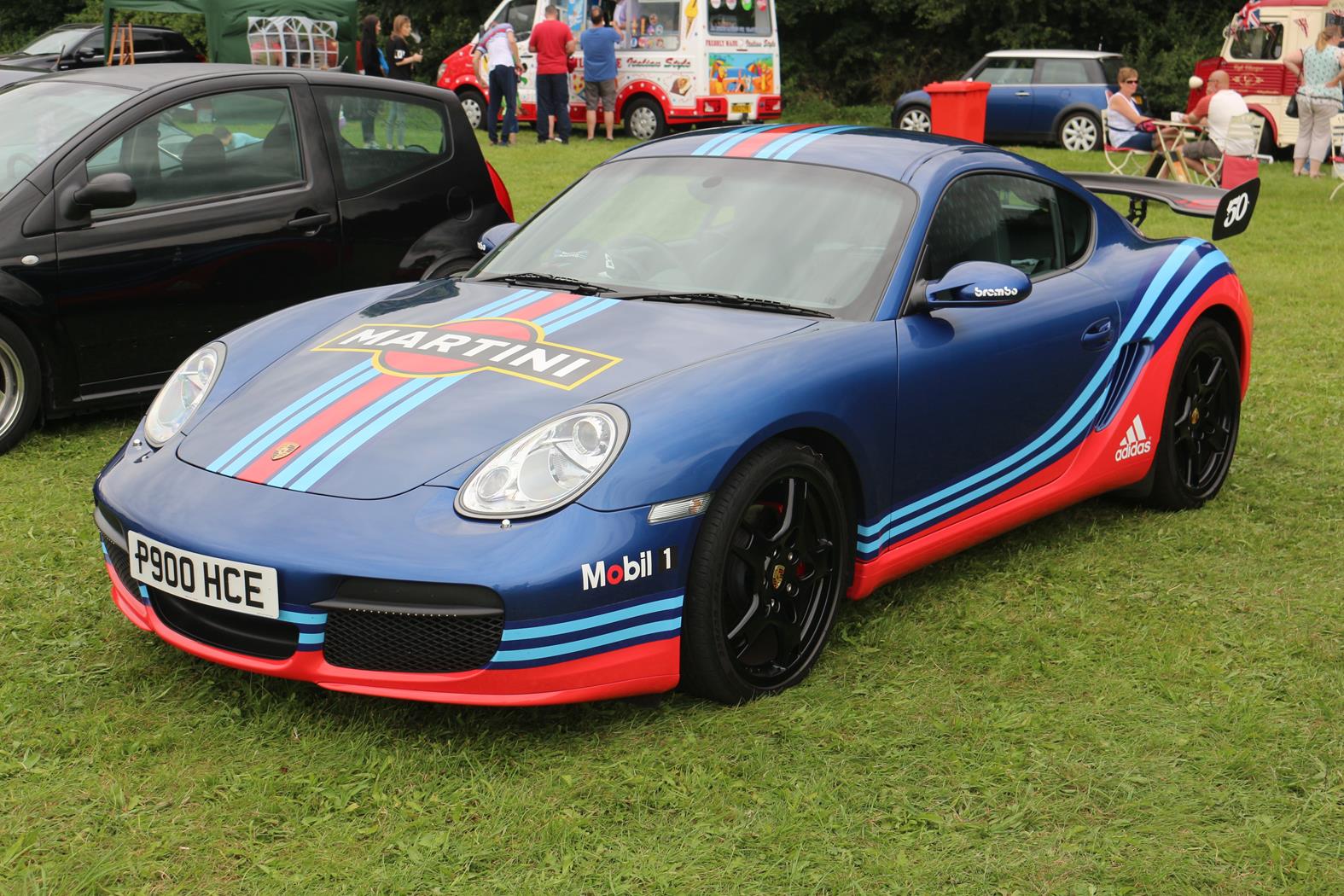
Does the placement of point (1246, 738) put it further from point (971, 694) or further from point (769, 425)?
point (769, 425)

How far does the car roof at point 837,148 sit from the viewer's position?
4465 millimetres

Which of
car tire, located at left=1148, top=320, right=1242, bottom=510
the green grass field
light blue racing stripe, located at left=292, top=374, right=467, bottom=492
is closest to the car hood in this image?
light blue racing stripe, located at left=292, top=374, right=467, bottom=492

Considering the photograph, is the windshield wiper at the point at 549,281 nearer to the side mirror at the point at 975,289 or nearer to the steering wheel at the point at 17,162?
the side mirror at the point at 975,289

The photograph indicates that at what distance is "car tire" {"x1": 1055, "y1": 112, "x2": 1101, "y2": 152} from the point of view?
70.8ft

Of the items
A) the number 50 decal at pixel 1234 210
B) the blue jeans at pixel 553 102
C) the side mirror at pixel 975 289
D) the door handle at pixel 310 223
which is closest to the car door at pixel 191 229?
the door handle at pixel 310 223

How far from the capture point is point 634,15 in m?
20.6

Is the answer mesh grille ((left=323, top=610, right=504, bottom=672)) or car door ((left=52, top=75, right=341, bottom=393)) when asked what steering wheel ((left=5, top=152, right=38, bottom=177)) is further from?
mesh grille ((left=323, top=610, right=504, bottom=672))

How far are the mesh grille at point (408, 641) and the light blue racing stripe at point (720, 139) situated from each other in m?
2.08

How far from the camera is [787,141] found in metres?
4.65

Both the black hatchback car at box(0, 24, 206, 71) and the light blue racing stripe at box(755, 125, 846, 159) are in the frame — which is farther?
the black hatchback car at box(0, 24, 206, 71)

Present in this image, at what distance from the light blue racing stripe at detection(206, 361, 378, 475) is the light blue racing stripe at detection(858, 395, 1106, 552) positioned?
145cm

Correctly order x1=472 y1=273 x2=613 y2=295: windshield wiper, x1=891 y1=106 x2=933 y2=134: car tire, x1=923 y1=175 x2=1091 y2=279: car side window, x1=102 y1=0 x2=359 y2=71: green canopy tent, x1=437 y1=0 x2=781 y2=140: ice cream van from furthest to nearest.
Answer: x1=891 y1=106 x2=933 y2=134: car tire
x1=437 y1=0 x2=781 y2=140: ice cream van
x1=102 y1=0 x2=359 y2=71: green canopy tent
x1=923 y1=175 x2=1091 y2=279: car side window
x1=472 y1=273 x2=613 y2=295: windshield wiper

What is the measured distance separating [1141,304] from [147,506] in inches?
130

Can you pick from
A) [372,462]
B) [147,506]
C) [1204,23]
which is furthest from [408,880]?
[1204,23]
